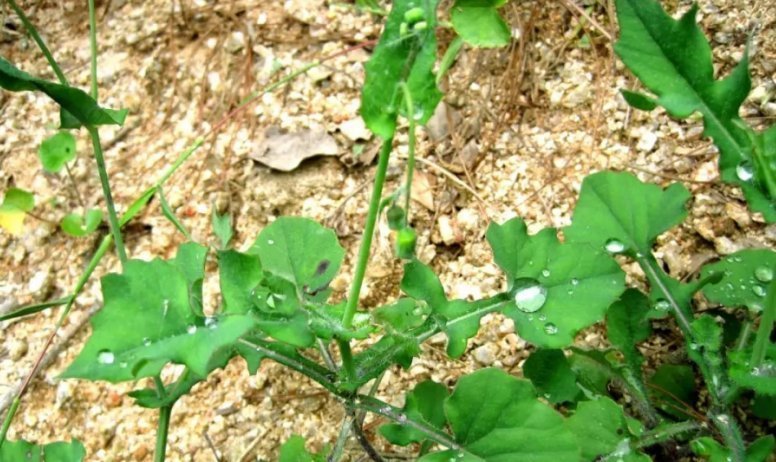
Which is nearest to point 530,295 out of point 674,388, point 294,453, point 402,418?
point 402,418

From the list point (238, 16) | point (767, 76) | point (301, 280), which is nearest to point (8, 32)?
point (238, 16)

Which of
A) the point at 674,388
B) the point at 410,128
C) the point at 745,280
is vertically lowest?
the point at 674,388

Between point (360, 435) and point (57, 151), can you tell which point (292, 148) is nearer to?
point (57, 151)

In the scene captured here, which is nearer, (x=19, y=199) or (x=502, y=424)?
(x=502, y=424)

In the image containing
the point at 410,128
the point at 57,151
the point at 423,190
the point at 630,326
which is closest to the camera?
the point at 410,128

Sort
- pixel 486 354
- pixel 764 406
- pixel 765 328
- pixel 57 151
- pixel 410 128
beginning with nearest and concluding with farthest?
1. pixel 410 128
2. pixel 765 328
3. pixel 764 406
4. pixel 486 354
5. pixel 57 151

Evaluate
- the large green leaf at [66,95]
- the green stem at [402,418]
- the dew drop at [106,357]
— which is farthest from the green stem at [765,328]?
the large green leaf at [66,95]
